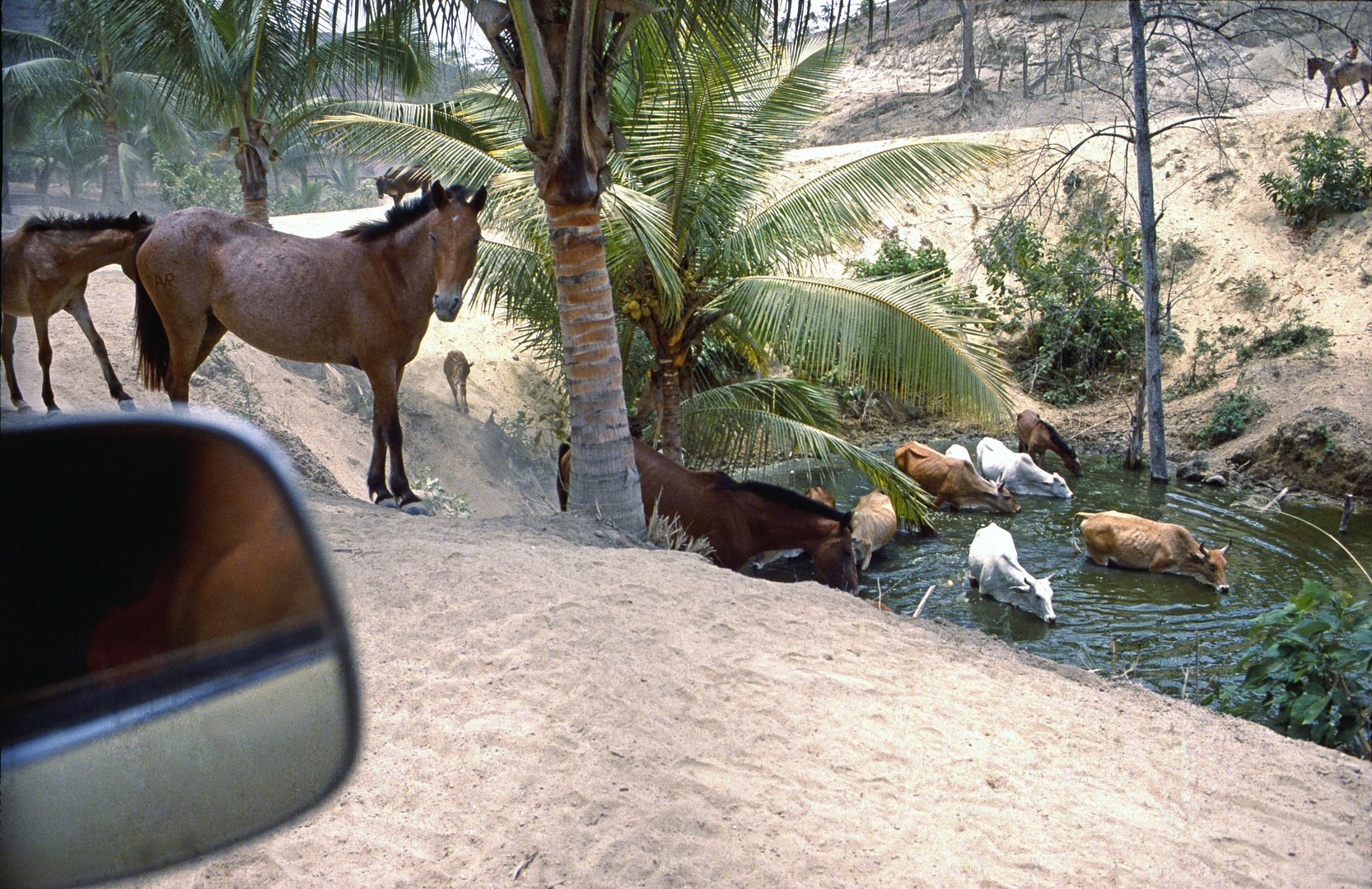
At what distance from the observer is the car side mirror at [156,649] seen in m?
1.21

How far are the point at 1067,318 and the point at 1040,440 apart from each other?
5.40 meters

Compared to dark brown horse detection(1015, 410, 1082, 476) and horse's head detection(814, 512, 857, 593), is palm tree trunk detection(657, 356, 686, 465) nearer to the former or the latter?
horse's head detection(814, 512, 857, 593)

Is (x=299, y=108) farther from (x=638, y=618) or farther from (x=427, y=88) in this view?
(x=638, y=618)

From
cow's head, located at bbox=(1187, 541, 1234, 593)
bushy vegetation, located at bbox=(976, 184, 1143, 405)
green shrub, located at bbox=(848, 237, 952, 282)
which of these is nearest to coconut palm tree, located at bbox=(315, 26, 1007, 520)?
cow's head, located at bbox=(1187, 541, 1234, 593)

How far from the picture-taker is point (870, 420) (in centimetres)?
1806

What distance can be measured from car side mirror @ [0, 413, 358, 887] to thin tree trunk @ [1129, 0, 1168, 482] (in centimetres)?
1409

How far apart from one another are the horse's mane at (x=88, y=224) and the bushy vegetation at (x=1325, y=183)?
22577 millimetres

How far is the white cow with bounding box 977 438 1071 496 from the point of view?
13.0 metres

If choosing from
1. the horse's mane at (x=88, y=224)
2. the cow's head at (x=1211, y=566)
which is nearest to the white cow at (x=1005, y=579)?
the cow's head at (x=1211, y=566)

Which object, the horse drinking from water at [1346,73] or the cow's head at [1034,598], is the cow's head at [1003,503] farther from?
the horse drinking from water at [1346,73]

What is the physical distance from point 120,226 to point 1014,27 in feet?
123

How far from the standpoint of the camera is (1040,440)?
1416 centimetres

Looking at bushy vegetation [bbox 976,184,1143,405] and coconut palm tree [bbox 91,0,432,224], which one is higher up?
coconut palm tree [bbox 91,0,432,224]

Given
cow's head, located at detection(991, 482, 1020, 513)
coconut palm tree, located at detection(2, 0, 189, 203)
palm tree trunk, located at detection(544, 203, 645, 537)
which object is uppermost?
coconut palm tree, located at detection(2, 0, 189, 203)
